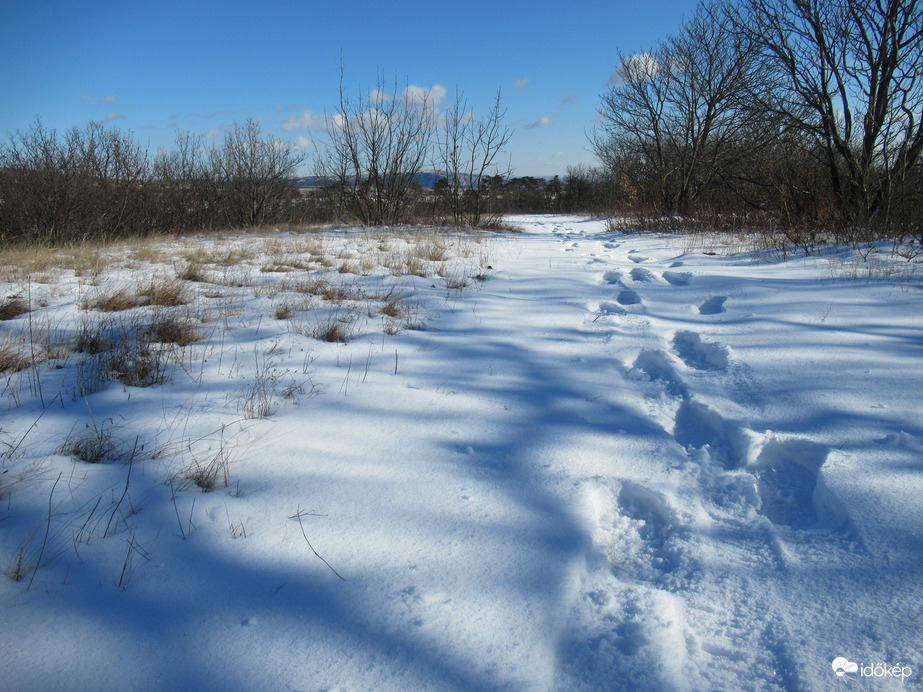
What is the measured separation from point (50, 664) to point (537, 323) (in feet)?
10.1

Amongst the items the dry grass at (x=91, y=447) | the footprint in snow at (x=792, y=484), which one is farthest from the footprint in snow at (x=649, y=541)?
the dry grass at (x=91, y=447)

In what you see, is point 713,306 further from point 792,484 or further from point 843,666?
point 843,666

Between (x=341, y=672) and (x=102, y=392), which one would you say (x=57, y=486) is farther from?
(x=341, y=672)

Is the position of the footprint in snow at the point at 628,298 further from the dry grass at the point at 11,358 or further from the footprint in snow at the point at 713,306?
the dry grass at the point at 11,358

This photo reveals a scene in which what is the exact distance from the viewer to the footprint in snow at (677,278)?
4.75 metres

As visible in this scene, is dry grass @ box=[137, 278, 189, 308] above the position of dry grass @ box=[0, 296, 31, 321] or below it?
above

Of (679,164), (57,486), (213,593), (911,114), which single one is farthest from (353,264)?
(679,164)

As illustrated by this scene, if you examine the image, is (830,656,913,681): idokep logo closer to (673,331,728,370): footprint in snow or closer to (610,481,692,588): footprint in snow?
(610,481,692,588): footprint in snow

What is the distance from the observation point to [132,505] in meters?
1.32

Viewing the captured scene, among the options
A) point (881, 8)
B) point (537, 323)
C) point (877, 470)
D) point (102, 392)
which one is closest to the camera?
point (877, 470)

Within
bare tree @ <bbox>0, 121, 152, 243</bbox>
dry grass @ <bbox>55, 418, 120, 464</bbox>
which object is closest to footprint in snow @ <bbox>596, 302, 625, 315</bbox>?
dry grass @ <bbox>55, 418, 120, 464</bbox>

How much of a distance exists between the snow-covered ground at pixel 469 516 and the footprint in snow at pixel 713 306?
819 millimetres

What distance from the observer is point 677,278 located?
16.1 ft

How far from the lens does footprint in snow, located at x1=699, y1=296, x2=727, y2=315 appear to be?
372 centimetres
